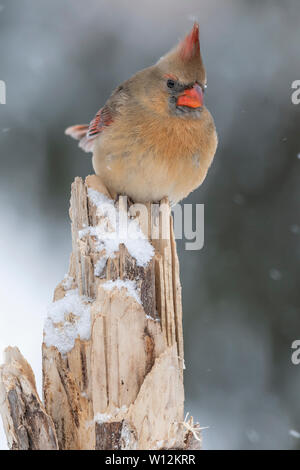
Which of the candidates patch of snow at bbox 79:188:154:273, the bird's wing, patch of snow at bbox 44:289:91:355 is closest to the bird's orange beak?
the bird's wing

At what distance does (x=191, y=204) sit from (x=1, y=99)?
5.66ft

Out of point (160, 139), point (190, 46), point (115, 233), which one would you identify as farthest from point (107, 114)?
point (115, 233)

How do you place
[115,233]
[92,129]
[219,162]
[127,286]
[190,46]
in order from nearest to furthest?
[127,286] < [115,233] < [190,46] < [92,129] < [219,162]

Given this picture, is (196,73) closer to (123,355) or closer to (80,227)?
(80,227)

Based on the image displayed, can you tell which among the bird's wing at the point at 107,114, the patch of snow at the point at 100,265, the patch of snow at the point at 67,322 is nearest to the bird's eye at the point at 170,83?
the bird's wing at the point at 107,114

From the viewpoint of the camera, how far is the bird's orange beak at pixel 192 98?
2.89 metres

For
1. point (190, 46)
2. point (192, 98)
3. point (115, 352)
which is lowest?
point (115, 352)

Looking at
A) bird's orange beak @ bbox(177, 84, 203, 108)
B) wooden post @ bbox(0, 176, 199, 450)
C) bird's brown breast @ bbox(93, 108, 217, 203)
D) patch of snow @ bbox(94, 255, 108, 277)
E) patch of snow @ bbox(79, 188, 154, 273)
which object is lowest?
wooden post @ bbox(0, 176, 199, 450)

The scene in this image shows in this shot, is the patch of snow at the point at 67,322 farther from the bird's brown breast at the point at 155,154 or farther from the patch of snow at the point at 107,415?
the bird's brown breast at the point at 155,154

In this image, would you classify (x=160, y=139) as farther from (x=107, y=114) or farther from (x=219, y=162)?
(x=219, y=162)

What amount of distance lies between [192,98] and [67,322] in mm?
1224

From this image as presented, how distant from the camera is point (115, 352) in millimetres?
2301

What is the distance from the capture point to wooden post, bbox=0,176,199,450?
227 centimetres

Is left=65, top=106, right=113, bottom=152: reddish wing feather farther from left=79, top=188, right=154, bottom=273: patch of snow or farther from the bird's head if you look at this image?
left=79, top=188, right=154, bottom=273: patch of snow
